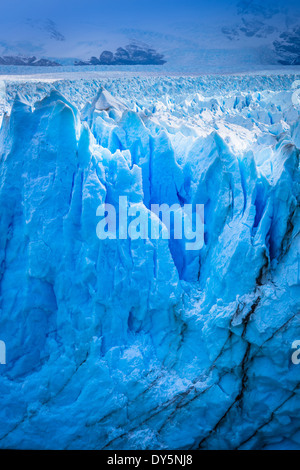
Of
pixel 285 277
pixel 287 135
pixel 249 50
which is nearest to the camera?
pixel 285 277

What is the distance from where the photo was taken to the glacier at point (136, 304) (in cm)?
273

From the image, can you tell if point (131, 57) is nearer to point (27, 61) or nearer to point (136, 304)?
point (27, 61)

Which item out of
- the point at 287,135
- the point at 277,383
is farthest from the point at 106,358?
the point at 287,135

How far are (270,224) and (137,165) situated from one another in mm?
1319

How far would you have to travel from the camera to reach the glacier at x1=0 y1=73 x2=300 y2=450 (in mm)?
2732

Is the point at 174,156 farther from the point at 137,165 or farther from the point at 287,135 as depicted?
the point at 287,135

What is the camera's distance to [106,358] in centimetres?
290
